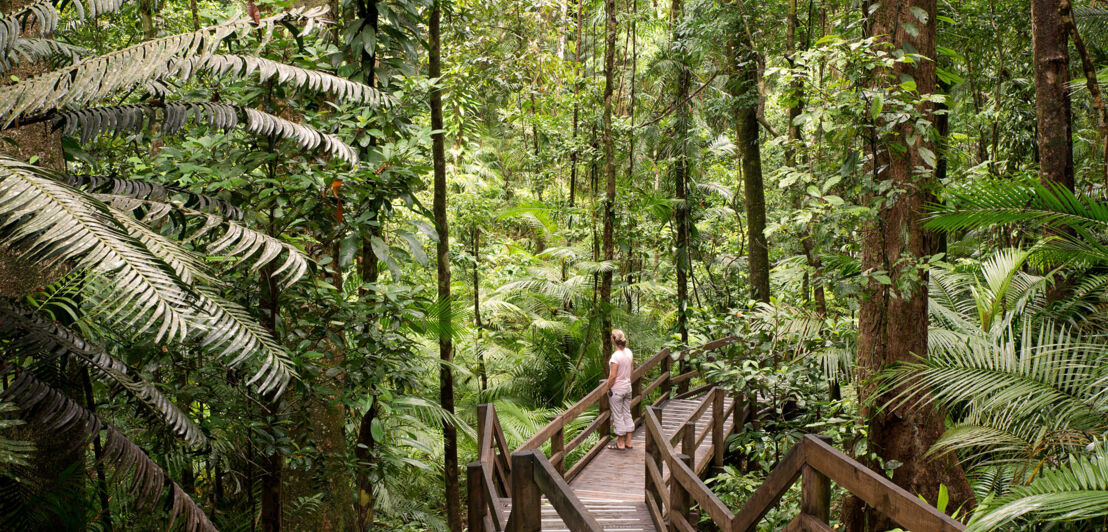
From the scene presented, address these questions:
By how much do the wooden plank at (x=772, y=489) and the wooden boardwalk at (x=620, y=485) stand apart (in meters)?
1.98

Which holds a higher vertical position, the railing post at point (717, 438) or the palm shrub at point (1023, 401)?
the palm shrub at point (1023, 401)

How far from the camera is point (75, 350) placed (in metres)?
2.48

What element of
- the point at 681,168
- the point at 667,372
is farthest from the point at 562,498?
the point at 681,168

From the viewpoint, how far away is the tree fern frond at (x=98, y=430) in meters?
2.37

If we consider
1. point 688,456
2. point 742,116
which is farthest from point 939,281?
point 742,116

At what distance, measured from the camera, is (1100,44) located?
28.6 ft

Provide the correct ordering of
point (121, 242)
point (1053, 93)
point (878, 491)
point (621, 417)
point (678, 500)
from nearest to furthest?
point (121, 242) → point (878, 491) → point (678, 500) → point (1053, 93) → point (621, 417)

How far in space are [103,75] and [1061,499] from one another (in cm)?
363

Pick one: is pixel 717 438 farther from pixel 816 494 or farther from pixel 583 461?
pixel 816 494

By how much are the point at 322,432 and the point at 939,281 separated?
6.00 m

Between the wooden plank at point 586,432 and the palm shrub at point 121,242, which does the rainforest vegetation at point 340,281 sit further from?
the wooden plank at point 586,432

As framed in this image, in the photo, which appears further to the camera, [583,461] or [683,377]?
[683,377]

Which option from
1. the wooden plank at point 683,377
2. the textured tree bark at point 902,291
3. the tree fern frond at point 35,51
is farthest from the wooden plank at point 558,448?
the tree fern frond at point 35,51

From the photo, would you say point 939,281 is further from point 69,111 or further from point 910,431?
point 69,111
